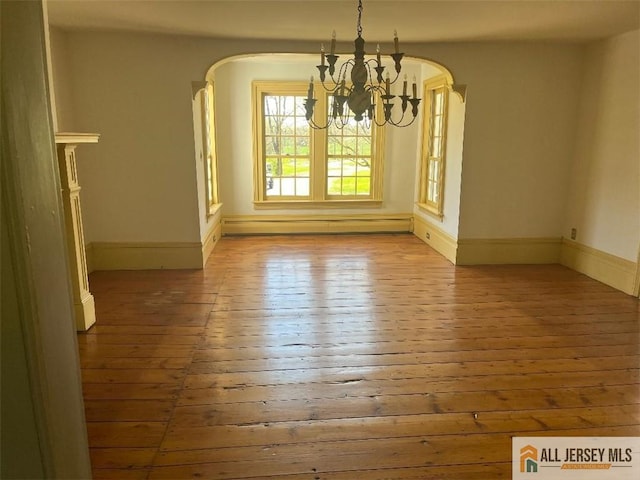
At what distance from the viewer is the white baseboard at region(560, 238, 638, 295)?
14.3 ft

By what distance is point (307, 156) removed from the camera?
6941mm

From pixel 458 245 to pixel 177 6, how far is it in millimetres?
3681

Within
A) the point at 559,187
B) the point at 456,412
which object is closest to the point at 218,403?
the point at 456,412

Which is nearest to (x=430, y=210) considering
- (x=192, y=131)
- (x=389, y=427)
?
→ (x=192, y=131)

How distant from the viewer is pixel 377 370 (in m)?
2.92

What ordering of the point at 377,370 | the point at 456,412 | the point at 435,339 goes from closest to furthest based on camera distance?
1. the point at 456,412
2. the point at 377,370
3. the point at 435,339

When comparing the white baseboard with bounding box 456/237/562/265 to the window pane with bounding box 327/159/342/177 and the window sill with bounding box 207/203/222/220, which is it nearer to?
the window pane with bounding box 327/159/342/177

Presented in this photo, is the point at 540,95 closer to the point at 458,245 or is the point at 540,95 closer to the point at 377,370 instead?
the point at 458,245

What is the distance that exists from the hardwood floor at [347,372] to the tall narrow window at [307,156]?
2378 millimetres

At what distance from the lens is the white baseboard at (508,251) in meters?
5.30

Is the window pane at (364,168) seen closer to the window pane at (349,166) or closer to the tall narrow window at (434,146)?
Answer: the window pane at (349,166)

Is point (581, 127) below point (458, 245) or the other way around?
the other way around

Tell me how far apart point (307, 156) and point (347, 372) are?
4565 mm

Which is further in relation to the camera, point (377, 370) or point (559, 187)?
point (559, 187)
